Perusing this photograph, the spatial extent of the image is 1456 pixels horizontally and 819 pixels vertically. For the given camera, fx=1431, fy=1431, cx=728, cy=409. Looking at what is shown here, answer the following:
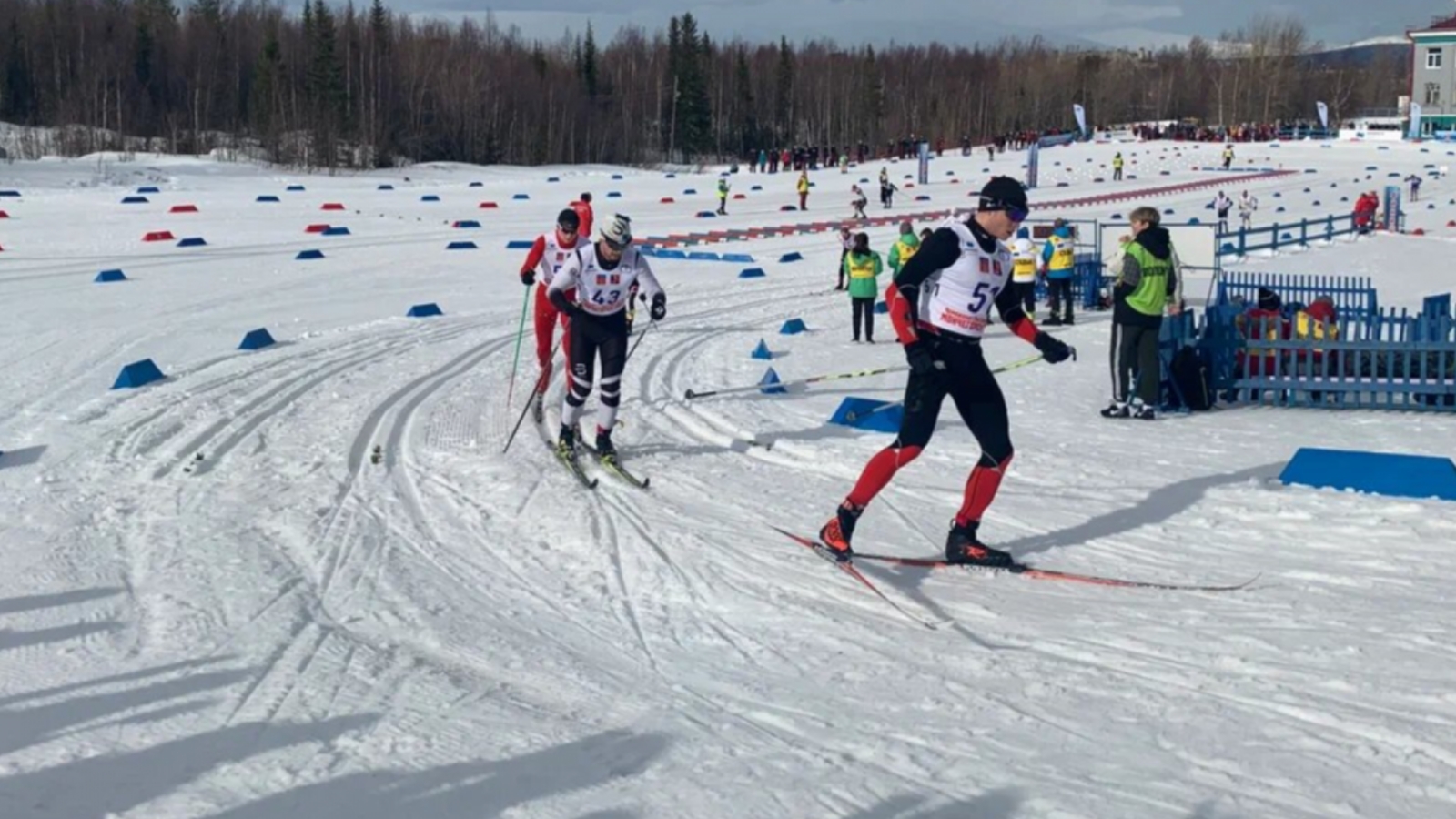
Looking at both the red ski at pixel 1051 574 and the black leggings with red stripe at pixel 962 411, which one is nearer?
the red ski at pixel 1051 574

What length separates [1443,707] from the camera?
4832 millimetres

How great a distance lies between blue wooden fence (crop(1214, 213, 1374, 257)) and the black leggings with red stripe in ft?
72.3

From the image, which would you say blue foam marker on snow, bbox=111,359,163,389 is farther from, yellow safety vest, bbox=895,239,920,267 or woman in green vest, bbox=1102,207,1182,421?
yellow safety vest, bbox=895,239,920,267

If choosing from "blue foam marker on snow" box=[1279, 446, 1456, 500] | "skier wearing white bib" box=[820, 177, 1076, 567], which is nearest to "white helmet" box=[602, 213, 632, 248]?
"skier wearing white bib" box=[820, 177, 1076, 567]

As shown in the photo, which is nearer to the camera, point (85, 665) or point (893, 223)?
point (85, 665)

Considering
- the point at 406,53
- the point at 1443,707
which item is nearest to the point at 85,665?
the point at 1443,707

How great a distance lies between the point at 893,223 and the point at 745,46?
96241mm

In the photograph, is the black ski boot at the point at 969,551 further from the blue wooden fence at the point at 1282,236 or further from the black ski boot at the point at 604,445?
the blue wooden fence at the point at 1282,236

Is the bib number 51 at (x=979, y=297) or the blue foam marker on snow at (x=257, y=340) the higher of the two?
the bib number 51 at (x=979, y=297)

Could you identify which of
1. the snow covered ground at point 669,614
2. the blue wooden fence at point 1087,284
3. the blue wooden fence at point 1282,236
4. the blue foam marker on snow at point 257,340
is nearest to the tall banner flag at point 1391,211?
the blue wooden fence at point 1282,236

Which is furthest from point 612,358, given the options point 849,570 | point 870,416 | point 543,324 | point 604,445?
point 543,324

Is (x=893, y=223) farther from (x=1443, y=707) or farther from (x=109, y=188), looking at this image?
(x=1443, y=707)

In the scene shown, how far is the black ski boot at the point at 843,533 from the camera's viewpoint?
676 cm

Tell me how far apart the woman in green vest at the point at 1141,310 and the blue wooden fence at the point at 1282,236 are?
16.9 meters
